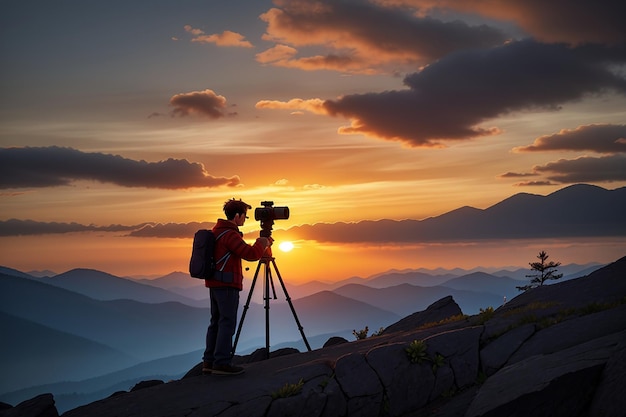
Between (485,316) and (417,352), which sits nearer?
(417,352)

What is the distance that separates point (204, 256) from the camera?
1297 cm

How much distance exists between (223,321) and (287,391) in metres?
2.44

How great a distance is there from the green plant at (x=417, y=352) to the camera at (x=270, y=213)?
15.8ft

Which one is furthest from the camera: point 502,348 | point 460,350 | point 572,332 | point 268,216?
point 268,216

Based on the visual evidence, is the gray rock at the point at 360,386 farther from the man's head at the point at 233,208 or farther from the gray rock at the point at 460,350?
the man's head at the point at 233,208

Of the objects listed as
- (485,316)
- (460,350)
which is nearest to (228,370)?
(460,350)

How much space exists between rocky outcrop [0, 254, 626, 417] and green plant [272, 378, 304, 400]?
2 cm

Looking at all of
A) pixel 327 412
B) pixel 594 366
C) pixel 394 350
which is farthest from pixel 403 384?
pixel 594 366

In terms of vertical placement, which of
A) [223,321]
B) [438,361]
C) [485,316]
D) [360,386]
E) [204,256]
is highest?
[204,256]

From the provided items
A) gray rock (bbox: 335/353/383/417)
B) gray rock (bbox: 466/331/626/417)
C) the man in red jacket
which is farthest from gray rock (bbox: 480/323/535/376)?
the man in red jacket

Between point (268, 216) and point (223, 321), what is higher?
point (268, 216)

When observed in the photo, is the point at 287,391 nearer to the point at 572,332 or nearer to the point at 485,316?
the point at 572,332

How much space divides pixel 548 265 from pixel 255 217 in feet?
200

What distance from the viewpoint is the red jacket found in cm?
1303
